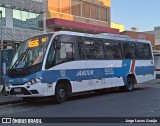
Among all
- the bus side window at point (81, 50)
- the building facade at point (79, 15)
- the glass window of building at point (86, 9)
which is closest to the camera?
the bus side window at point (81, 50)

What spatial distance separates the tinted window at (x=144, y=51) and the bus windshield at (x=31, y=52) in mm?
8829

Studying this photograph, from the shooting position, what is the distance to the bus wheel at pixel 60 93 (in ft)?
52.6

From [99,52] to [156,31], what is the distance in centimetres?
6124

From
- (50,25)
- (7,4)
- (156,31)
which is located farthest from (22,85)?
(156,31)

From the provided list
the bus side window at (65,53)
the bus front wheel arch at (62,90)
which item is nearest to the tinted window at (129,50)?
the bus side window at (65,53)

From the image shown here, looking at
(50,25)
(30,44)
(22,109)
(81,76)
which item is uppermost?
(50,25)

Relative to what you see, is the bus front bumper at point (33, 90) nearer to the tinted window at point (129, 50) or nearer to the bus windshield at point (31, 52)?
the bus windshield at point (31, 52)

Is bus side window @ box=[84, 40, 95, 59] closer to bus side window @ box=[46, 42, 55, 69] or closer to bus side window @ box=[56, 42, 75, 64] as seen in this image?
bus side window @ box=[56, 42, 75, 64]

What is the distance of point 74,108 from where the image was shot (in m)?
14.2

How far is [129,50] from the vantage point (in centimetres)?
2242

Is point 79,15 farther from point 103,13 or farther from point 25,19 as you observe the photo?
point 25,19

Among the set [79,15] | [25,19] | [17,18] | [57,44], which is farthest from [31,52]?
[79,15]

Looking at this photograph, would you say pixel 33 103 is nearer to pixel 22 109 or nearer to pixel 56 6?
pixel 22 109

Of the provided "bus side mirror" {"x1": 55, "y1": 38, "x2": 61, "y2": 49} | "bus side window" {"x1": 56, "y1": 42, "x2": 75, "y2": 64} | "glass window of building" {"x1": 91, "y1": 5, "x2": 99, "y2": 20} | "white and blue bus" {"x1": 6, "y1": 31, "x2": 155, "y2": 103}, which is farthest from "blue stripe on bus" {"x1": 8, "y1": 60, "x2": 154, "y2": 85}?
"glass window of building" {"x1": 91, "y1": 5, "x2": 99, "y2": 20}
